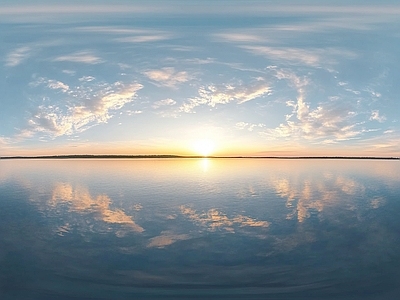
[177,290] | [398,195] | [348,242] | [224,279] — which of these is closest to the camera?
[177,290]

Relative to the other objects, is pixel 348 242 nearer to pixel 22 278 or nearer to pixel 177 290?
pixel 177 290

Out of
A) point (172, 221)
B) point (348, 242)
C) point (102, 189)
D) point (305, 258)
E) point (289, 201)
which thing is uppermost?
point (102, 189)

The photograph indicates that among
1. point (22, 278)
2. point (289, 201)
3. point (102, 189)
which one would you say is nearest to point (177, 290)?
point (22, 278)

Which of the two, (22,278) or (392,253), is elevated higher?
(392,253)

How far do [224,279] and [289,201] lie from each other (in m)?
21.6

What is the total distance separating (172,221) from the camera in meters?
26.6

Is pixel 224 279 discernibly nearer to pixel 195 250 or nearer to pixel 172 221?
pixel 195 250

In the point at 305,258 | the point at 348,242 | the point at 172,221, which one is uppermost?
the point at 172,221

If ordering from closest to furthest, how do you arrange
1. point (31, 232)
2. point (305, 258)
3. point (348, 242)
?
1. point (305, 258)
2. point (348, 242)
3. point (31, 232)

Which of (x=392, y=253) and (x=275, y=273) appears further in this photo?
(x=392, y=253)

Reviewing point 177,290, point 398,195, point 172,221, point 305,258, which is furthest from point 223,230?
point 398,195

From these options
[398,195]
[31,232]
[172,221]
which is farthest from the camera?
[398,195]

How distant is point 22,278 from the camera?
52.9 ft

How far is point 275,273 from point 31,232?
55.3 ft
